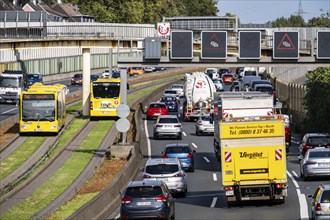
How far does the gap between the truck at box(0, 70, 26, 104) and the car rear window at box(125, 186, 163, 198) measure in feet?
175

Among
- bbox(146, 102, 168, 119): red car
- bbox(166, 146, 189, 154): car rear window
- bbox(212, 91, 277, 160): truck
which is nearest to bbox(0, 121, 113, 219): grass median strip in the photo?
bbox(166, 146, 189, 154): car rear window

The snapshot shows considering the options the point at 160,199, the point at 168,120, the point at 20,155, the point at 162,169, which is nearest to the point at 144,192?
the point at 160,199

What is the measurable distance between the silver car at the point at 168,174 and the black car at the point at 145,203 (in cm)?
722

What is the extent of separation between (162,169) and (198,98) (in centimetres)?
3814

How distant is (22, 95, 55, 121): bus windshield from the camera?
60500 mm

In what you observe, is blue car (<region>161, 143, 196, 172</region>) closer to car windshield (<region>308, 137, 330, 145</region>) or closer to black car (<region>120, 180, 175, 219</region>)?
car windshield (<region>308, 137, 330, 145</region>)

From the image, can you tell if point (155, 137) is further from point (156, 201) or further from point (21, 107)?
point (156, 201)

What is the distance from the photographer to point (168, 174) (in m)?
37.6

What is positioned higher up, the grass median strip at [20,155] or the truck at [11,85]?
the truck at [11,85]

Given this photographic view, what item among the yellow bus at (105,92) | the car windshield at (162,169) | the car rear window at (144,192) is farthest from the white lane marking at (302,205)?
the yellow bus at (105,92)

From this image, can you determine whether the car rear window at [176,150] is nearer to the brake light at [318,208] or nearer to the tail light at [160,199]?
the tail light at [160,199]

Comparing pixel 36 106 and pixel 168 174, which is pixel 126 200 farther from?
pixel 36 106

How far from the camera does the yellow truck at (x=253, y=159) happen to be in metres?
34.1

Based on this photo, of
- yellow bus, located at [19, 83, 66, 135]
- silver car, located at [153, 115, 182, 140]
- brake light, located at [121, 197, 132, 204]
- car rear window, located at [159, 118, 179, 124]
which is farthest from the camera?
car rear window, located at [159, 118, 179, 124]
